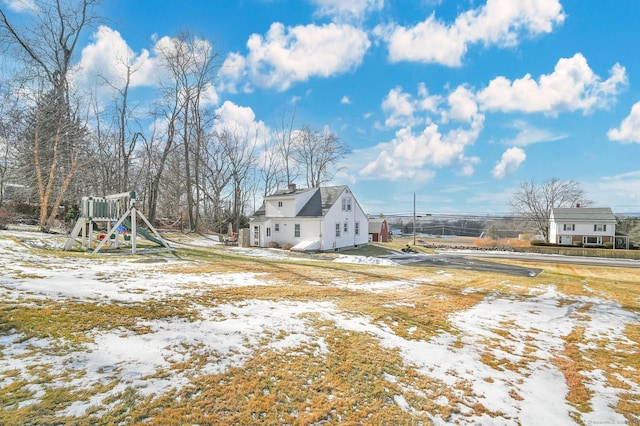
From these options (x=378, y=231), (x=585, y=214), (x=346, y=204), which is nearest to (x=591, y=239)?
(x=585, y=214)

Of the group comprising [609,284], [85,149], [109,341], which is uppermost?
[85,149]

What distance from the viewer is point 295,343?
4668mm

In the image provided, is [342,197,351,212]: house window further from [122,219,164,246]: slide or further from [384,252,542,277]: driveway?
[122,219,164,246]: slide

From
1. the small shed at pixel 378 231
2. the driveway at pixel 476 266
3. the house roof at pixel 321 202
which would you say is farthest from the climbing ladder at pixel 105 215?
the small shed at pixel 378 231

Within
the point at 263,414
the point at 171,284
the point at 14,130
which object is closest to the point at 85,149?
the point at 14,130

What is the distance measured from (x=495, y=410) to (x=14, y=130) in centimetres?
2403

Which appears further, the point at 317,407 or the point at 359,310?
the point at 359,310

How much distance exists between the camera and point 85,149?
19.3m

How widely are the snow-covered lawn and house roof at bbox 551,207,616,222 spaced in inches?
1587

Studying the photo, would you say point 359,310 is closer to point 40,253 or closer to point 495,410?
point 495,410

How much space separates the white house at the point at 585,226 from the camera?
40.0 m

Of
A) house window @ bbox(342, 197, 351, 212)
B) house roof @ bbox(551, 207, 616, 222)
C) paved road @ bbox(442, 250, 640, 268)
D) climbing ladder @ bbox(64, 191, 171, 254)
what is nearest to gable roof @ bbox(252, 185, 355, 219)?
house window @ bbox(342, 197, 351, 212)

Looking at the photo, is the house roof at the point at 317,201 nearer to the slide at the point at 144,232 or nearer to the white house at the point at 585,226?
the slide at the point at 144,232

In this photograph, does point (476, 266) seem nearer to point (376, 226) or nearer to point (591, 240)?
point (376, 226)
